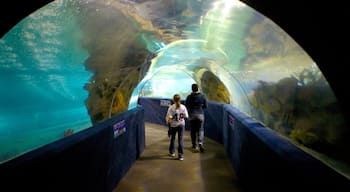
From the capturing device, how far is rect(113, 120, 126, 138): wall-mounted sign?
4865 millimetres

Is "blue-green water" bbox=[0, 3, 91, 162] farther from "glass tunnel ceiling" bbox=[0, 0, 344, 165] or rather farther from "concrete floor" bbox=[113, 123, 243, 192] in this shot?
"concrete floor" bbox=[113, 123, 243, 192]

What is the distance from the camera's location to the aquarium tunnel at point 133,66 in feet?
14.1

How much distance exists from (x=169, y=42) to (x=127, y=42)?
6.72ft

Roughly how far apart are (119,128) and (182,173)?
6.74 feet

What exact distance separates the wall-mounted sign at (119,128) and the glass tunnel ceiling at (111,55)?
2649 mm

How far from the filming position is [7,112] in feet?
29.6

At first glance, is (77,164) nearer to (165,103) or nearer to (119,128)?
(119,128)

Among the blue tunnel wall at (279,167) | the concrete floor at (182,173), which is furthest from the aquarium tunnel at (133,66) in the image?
the concrete floor at (182,173)

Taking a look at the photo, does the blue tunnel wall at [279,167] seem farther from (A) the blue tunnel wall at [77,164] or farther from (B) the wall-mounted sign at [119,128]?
(B) the wall-mounted sign at [119,128]

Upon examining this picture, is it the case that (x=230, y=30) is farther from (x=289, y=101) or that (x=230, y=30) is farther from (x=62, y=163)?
(x=62, y=163)

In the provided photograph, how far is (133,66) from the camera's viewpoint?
9688 mm

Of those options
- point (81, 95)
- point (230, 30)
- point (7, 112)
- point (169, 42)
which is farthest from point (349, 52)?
point (7, 112)

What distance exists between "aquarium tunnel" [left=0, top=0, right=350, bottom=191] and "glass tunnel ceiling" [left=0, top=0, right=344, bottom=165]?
0.03 meters

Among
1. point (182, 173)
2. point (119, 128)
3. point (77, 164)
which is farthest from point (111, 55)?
point (77, 164)
